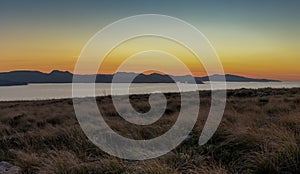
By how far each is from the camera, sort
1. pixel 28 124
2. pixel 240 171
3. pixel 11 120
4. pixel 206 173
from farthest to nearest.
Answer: pixel 11 120
pixel 28 124
pixel 240 171
pixel 206 173

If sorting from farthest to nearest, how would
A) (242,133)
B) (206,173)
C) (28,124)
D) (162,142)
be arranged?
1. (28,124)
2. (162,142)
3. (242,133)
4. (206,173)

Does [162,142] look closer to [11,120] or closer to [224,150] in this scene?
[224,150]

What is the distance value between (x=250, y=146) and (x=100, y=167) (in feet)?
9.06

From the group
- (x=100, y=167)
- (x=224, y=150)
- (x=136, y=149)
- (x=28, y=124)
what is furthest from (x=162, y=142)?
(x=28, y=124)

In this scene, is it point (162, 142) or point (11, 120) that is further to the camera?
point (11, 120)

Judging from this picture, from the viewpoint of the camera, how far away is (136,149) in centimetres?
683

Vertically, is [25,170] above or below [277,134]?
below

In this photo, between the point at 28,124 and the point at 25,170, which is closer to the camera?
the point at 25,170

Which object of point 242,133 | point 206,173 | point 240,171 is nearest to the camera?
point 206,173

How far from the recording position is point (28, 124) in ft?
53.7

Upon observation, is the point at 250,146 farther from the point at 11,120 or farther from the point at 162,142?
the point at 11,120

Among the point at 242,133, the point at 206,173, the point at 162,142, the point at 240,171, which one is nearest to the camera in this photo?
the point at 206,173

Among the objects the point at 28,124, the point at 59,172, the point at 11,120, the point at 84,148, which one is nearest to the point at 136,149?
the point at 84,148

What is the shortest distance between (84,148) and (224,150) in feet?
9.77
